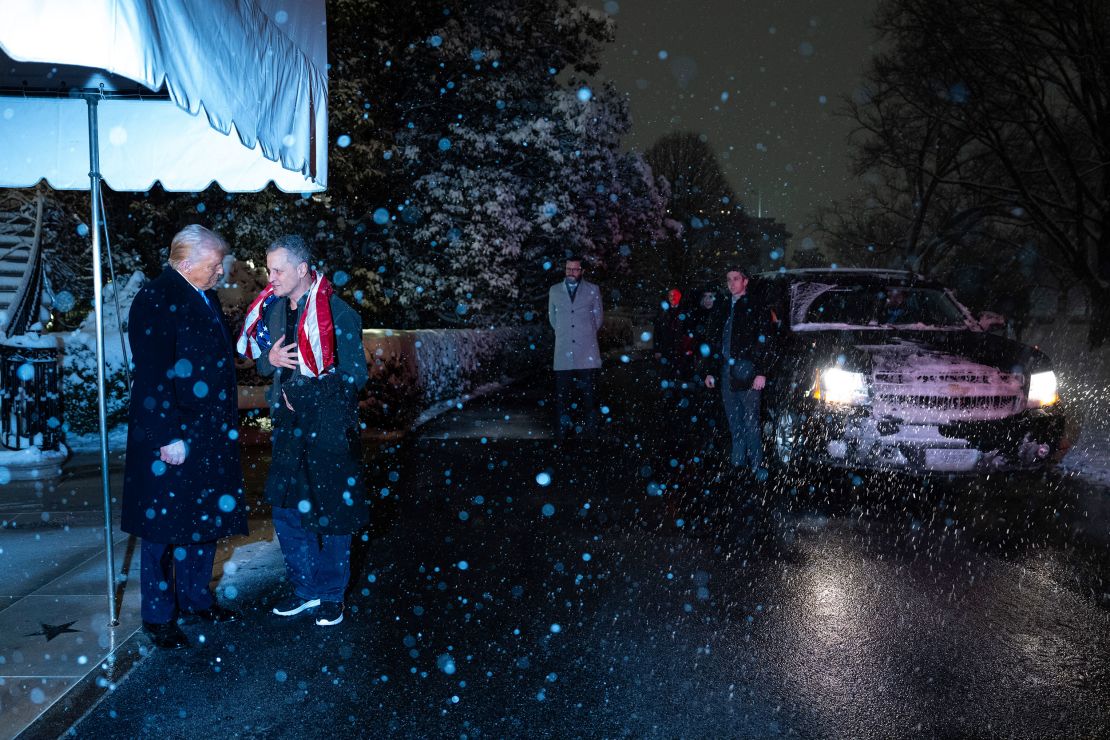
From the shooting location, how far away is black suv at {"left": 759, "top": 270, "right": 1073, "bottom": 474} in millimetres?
6883

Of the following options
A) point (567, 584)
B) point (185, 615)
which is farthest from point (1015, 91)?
point (185, 615)

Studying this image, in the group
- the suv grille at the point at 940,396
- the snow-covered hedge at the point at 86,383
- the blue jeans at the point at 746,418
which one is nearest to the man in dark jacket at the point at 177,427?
the blue jeans at the point at 746,418

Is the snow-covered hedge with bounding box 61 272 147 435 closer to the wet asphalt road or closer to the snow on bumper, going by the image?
the wet asphalt road

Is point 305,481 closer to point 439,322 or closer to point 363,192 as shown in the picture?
point 363,192

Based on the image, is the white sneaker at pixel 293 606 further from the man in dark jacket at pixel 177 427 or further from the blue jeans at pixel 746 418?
the blue jeans at pixel 746 418

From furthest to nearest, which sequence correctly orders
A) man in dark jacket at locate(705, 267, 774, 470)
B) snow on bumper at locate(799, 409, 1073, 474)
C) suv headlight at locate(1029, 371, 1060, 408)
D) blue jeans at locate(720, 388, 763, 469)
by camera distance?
1. blue jeans at locate(720, 388, 763, 469)
2. man in dark jacket at locate(705, 267, 774, 470)
3. suv headlight at locate(1029, 371, 1060, 408)
4. snow on bumper at locate(799, 409, 1073, 474)

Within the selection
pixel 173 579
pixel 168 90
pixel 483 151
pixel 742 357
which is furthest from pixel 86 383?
pixel 483 151

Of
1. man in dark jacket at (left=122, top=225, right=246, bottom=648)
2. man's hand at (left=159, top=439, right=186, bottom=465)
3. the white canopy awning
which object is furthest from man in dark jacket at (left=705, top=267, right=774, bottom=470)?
man's hand at (left=159, top=439, right=186, bottom=465)

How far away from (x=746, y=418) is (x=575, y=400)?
361 cm

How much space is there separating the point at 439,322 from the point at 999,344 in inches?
709

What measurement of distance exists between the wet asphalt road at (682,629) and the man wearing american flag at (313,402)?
0.53 metres

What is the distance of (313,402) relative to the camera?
178 inches

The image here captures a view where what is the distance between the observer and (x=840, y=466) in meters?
7.12

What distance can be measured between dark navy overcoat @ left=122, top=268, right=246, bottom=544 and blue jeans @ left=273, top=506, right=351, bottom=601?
31 cm
